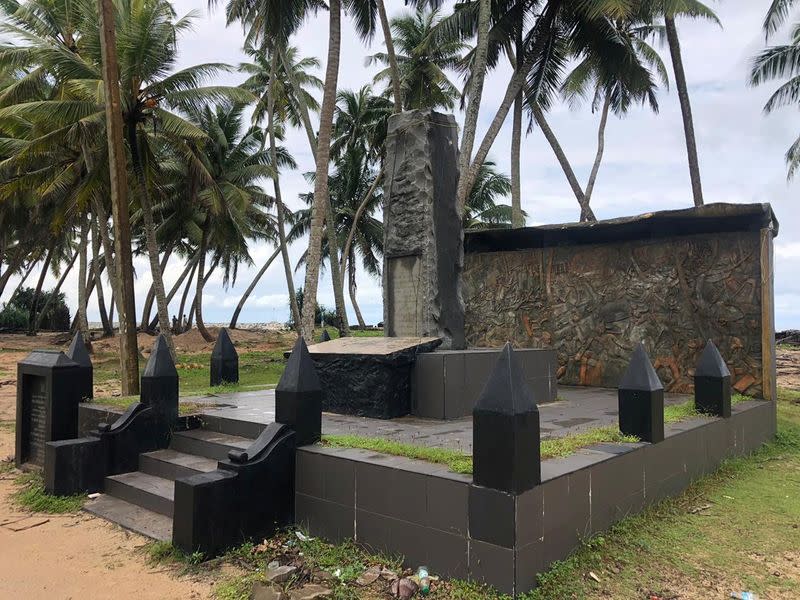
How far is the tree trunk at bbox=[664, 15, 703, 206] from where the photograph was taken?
593 inches

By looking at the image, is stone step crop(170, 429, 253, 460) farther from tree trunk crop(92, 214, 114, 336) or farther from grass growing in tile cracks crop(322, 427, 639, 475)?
tree trunk crop(92, 214, 114, 336)

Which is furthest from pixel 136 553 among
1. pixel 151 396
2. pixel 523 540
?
pixel 523 540

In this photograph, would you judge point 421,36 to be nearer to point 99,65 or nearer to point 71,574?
point 99,65

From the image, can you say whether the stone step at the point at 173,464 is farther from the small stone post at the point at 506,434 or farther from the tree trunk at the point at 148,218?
the tree trunk at the point at 148,218

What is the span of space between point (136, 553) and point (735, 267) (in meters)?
8.96

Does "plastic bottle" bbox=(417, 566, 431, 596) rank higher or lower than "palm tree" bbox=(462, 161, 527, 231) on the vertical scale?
lower

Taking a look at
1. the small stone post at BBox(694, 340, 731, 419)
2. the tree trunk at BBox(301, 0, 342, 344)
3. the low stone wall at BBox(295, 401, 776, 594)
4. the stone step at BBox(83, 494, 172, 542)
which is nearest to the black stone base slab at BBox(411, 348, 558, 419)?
the low stone wall at BBox(295, 401, 776, 594)

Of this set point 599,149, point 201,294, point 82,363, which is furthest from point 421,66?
point 82,363

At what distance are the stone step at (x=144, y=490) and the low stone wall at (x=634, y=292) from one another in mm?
7581

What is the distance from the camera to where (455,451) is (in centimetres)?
478

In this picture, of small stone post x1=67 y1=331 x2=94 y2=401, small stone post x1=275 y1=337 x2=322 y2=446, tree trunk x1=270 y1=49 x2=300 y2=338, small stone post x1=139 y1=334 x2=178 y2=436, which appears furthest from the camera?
tree trunk x1=270 y1=49 x2=300 y2=338

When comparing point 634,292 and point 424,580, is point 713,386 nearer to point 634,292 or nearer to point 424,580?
point 634,292

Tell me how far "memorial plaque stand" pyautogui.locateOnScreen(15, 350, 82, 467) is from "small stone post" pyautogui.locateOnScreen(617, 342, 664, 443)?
6.58 m

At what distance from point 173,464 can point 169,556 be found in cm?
147
